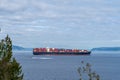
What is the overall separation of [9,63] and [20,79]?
4.16ft

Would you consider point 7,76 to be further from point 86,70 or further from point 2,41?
point 86,70

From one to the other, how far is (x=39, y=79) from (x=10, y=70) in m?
64.6

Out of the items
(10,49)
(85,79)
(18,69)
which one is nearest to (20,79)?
(18,69)

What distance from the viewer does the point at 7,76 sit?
19141 millimetres

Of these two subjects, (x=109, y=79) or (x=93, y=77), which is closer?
(x=93, y=77)

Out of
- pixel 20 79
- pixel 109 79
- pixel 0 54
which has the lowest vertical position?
pixel 109 79

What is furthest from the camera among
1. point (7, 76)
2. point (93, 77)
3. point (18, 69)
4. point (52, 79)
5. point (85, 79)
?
point (52, 79)

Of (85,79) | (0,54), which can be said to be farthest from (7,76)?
(85,79)

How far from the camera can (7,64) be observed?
→ 20328 mm

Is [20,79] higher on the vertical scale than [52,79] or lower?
higher

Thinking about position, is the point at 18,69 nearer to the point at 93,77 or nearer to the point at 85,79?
the point at 93,77

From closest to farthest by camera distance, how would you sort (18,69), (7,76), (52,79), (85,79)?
(7,76)
(18,69)
(85,79)
(52,79)

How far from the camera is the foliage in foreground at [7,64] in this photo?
19.8 m

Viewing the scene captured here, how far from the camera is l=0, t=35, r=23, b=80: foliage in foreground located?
19844 millimetres
